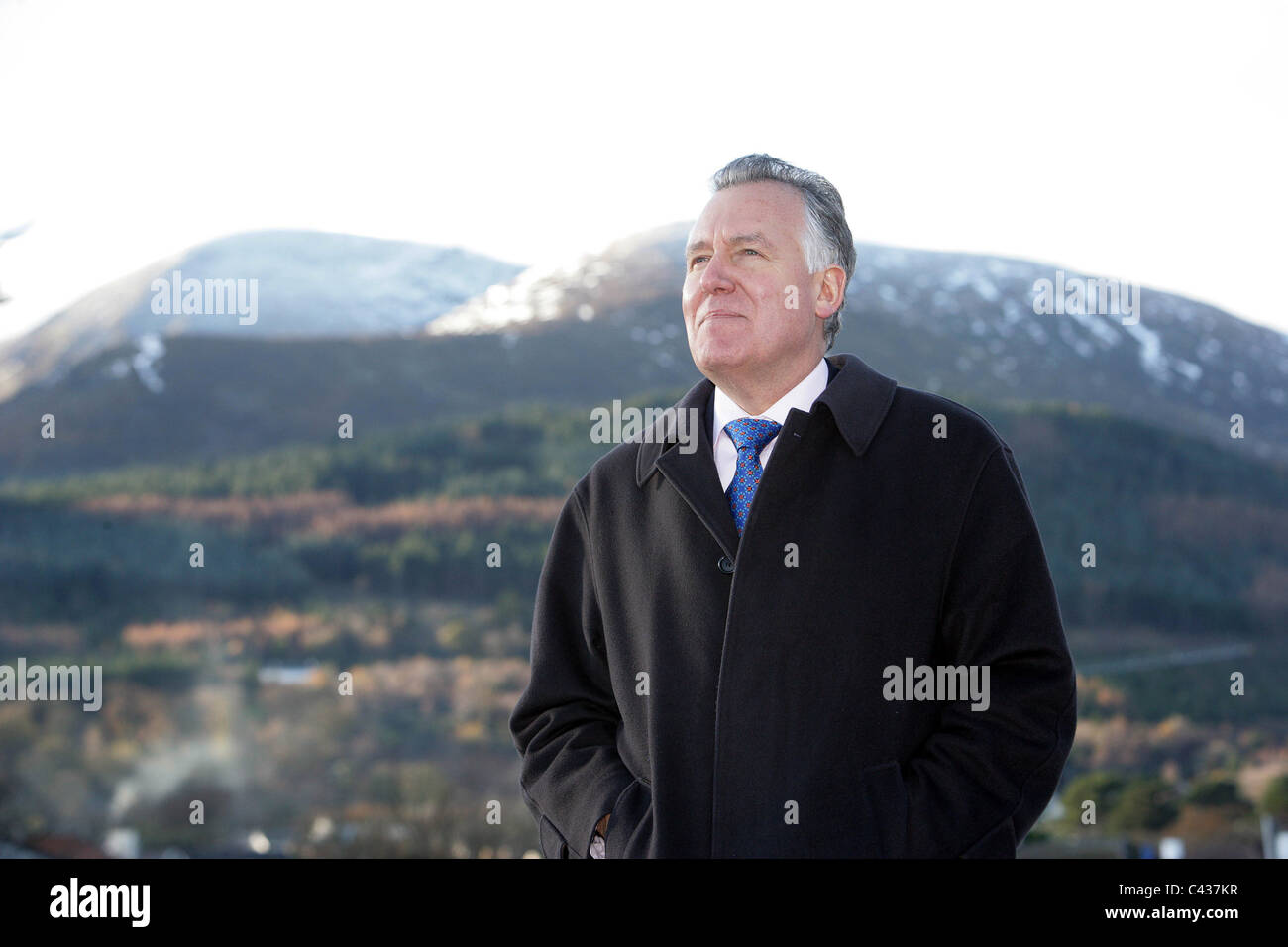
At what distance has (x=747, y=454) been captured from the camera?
1896 millimetres

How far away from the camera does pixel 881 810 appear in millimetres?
1668

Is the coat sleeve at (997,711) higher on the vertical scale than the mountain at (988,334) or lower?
lower

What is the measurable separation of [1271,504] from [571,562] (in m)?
30.0

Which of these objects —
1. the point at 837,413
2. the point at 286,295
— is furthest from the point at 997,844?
the point at 286,295

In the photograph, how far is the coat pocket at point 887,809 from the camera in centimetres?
166

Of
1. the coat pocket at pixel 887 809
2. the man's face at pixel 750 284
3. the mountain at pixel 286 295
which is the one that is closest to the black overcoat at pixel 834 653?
the coat pocket at pixel 887 809

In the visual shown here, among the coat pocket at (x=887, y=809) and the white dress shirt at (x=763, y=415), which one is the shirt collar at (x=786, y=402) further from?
the coat pocket at (x=887, y=809)

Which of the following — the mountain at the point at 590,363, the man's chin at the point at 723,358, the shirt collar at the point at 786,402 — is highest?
the mountain at the point at 590,363

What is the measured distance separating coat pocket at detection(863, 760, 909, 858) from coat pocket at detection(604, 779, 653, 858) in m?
0.31

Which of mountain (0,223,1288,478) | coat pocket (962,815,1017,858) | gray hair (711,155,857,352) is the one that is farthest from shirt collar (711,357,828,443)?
mountain (0,223,1288,478)

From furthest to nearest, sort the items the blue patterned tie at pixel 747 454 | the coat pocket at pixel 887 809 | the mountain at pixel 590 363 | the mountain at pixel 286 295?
the mountain at pixel 286 295
the mountain at pixel 590 363
the blue patterned tie at pixel 747 454
the coat pocket at pixel 887 809

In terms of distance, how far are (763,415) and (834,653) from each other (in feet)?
1.28

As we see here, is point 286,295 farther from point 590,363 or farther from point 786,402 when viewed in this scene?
point 786,402

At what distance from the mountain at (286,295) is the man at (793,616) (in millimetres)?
28589
